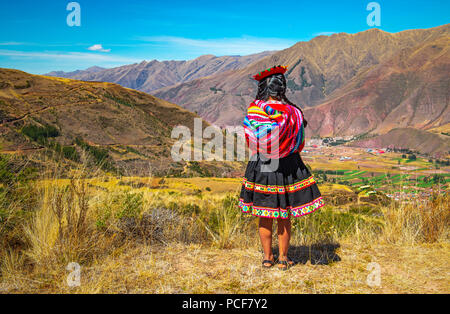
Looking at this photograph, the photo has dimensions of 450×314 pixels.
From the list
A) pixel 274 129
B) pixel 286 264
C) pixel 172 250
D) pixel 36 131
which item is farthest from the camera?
pixel 36 131

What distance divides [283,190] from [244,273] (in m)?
0.99

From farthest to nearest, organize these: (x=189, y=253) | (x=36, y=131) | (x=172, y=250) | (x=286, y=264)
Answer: (x=36, y=131) < (x=172, y=250) < (x=189, y=253) < (x=286, y=264)

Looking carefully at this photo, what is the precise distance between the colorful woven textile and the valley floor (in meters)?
1.31

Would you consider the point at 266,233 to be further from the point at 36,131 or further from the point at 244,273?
the point at 36,131

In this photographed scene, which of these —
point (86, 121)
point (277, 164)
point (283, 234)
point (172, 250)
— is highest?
point (86, 121)

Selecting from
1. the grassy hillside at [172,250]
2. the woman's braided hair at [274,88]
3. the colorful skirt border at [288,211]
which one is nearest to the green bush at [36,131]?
the grassy hillside at [172,250]

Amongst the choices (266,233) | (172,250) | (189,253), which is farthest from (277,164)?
(172,250)

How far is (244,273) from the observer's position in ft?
10.8

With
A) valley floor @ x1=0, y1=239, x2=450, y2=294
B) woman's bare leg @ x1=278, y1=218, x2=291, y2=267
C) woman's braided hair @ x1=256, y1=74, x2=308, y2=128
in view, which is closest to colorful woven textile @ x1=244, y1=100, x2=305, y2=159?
woman's braided hair @ x1=256, y1=74, x2=308, y2=128

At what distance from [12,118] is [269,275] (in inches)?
2431

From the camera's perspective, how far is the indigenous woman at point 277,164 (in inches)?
127

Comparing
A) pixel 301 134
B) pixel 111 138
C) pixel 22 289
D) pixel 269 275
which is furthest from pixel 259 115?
pixel 111 138

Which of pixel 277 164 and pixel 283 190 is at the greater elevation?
pixel 277 164

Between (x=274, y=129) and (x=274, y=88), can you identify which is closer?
(x=274, y=129)
